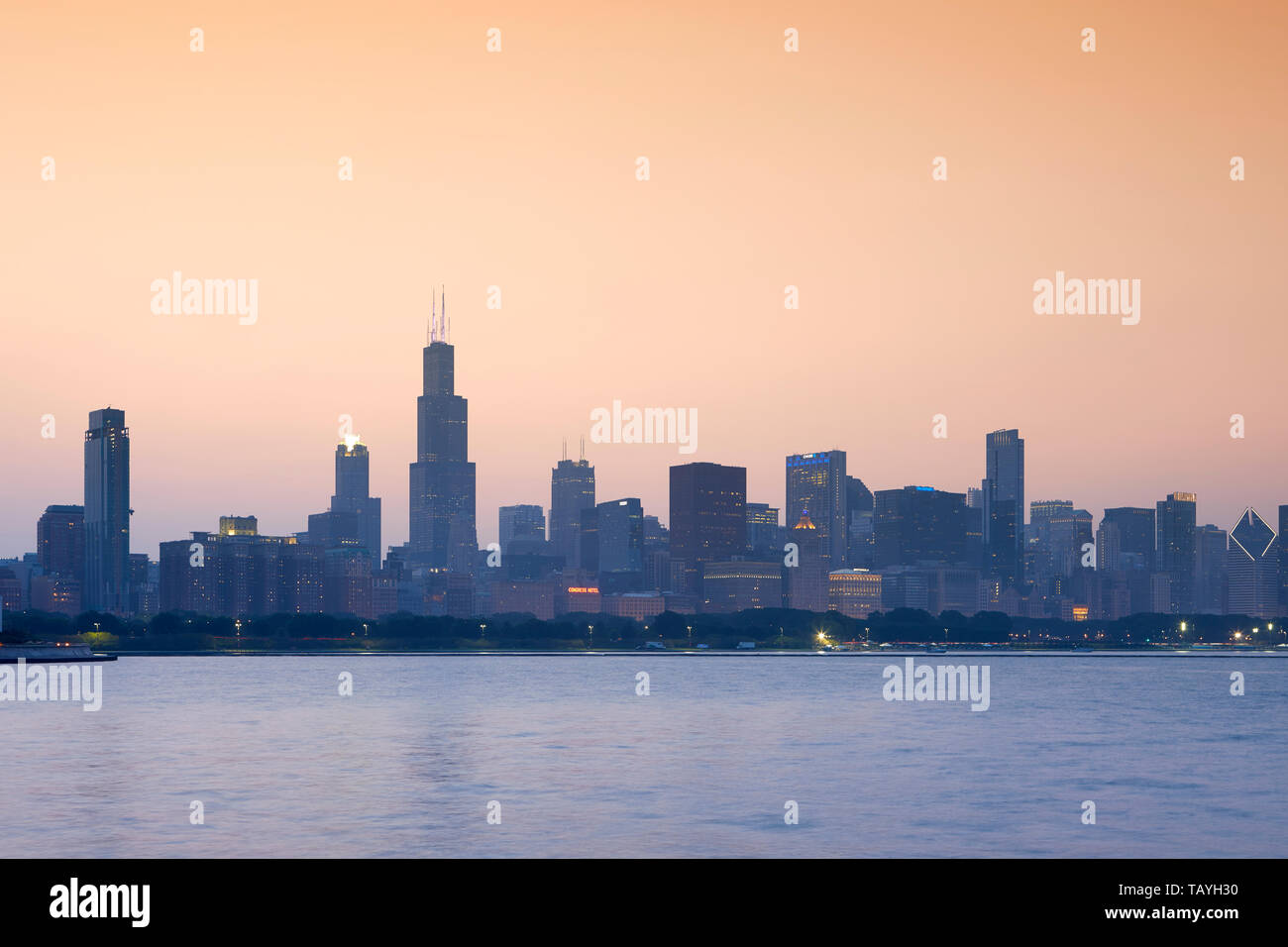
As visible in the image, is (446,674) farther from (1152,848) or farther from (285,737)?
(1152,848)

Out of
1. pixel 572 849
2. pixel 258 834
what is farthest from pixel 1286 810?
pixel 258 834

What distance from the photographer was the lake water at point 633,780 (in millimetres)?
37938

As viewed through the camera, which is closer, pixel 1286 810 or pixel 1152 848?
pixel 1152 848

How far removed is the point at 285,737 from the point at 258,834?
38.0 meters

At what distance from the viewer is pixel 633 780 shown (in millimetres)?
53156

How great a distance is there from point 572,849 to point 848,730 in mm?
51126

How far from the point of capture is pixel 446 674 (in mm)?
193875

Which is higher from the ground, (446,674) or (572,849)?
(572,849)

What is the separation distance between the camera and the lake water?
124ft
